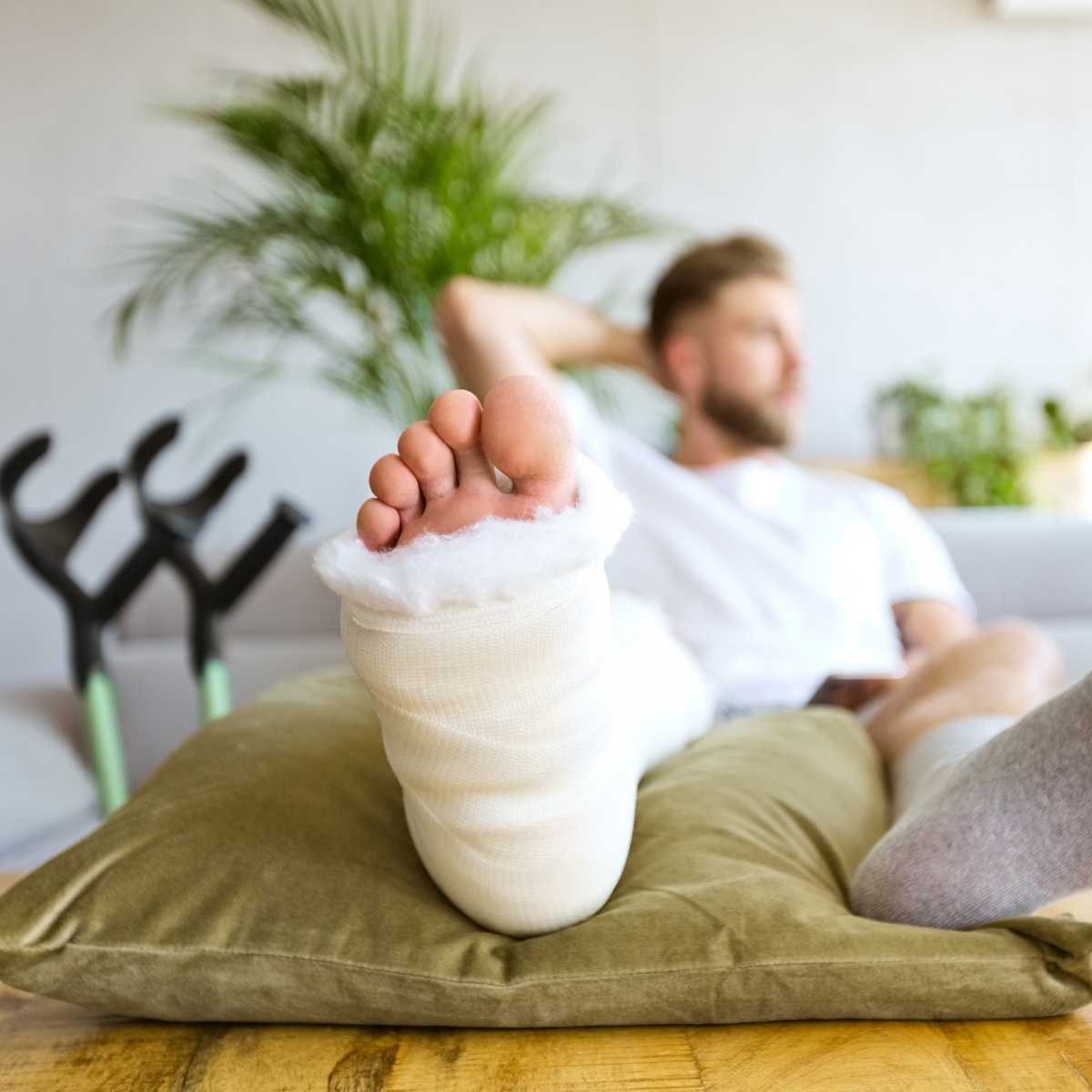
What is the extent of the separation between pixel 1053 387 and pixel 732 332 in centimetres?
202

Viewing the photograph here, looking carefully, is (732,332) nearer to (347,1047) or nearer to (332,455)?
(347,1047)

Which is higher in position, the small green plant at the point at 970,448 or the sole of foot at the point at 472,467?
the sole of foot at the point at 472,467

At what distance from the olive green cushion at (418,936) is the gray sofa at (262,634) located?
0.91m

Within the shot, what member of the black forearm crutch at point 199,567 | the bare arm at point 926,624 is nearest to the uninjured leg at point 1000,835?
the bare arm at point 926,624

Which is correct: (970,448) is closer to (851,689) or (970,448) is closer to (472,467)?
(851,689)

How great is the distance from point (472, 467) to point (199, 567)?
1.03m

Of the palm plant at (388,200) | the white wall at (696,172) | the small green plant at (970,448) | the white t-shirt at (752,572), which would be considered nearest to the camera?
the white t-shirt at (752,572)

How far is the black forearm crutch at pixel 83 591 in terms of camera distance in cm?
153

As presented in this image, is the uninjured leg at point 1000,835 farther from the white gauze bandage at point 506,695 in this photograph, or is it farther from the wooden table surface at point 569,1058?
the white gauze bandage at point 506,695

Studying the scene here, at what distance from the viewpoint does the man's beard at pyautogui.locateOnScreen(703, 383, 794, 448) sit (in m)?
1.60

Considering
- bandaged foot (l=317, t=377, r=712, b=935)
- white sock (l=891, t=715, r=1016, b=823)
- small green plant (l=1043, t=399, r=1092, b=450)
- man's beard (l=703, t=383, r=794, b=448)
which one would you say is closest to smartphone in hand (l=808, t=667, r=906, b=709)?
white sock (l=891, t=715, r=1016, b=823)

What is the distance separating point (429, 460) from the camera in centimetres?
65

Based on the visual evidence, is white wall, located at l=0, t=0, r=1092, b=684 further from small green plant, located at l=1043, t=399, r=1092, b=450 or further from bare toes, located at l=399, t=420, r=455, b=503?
bare toes, located at l=399, t=420, r=455, b=503

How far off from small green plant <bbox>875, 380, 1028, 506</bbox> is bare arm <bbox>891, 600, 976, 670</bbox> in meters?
1.19
